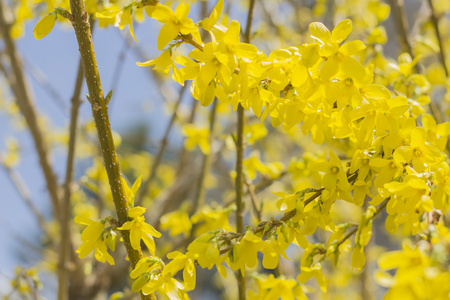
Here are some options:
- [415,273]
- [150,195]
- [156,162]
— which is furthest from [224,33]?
[150,195]

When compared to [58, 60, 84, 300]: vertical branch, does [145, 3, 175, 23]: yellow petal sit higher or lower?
higher

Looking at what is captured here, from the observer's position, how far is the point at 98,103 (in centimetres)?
103

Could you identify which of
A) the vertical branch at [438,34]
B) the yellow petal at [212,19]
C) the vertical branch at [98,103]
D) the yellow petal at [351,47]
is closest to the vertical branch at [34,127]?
the vertical branch at [98,103]

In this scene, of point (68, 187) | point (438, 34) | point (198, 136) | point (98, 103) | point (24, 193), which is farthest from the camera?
point (24, 193)

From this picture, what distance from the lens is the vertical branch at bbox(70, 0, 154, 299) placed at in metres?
1.02

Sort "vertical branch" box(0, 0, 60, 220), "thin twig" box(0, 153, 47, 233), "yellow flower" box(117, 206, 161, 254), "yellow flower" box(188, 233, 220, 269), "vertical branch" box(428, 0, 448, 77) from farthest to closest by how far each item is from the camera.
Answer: "thin twig" box(0, 153, 47, 233) → "vertical branch" box(0, 0, 60, 220) → "vertical branch" box(428, 0, 448, 77) → "yellow flower" box(117, 206, 161, 254) → "yellow flower" box(188, 233, 220, 269)

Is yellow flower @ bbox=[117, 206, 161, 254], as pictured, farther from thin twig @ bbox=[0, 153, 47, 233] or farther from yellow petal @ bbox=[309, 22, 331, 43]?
thin twig @ bbox=[0, 153, 47, 233]

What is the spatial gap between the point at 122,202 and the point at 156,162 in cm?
136

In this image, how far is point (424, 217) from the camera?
31.3 inches

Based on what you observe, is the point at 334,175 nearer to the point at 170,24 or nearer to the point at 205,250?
the point at 205,250

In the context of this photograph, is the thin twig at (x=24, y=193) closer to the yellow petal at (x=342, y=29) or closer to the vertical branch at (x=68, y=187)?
the vertical branch at (x=68, y=187)

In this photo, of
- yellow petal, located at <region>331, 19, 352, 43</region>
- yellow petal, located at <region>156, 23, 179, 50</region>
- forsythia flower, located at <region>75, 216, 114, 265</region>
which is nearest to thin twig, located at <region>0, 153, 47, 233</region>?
forsythia flower, located at <region>75, 216, 114, 265</region>

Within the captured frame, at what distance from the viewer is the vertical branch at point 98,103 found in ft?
3.35

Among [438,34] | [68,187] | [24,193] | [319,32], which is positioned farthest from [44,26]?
[24,193]
